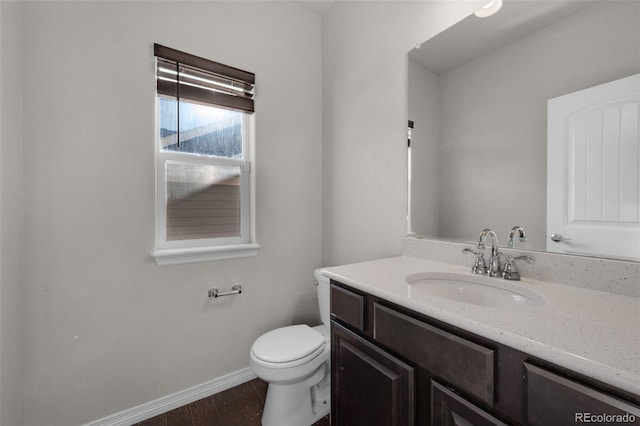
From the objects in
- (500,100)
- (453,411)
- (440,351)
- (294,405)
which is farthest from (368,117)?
(294,405)

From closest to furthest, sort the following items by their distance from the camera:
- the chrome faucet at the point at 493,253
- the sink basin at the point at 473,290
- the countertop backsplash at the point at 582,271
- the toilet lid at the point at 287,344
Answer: the countertop backsplash at the point at 582,271 → the sink basin at the point at 473,290 → the chrome faucet at the point at 493,253 → the toilet lid at the point at 287,344

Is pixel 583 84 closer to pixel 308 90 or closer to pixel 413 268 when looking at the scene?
pixel 413 268

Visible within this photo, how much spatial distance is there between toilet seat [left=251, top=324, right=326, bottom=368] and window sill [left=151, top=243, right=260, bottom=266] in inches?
22.3

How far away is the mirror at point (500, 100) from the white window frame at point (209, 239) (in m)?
1.10

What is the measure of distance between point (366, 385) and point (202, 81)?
1878 millimetres

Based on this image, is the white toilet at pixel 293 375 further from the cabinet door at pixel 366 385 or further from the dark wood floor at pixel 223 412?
the cabinet door at pixel 366 385

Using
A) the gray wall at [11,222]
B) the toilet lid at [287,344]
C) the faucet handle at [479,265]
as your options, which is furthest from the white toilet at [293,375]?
the gray wall at [11,222]

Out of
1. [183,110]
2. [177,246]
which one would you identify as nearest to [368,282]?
[177,246]

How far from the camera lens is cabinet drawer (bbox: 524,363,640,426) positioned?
0.46m

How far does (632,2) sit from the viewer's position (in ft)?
2.70

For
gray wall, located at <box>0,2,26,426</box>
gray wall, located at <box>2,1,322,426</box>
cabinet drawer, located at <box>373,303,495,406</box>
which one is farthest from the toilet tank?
gray wall, located at <box>0,2,26,426</box>

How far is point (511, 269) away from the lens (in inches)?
40.4

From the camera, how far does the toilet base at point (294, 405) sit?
1405 millimetres

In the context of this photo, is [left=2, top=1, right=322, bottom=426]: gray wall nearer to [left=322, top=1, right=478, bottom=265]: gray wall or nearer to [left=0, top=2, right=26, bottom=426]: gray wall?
[left=0, top=2, right=26, bottom=426]: gray wall
